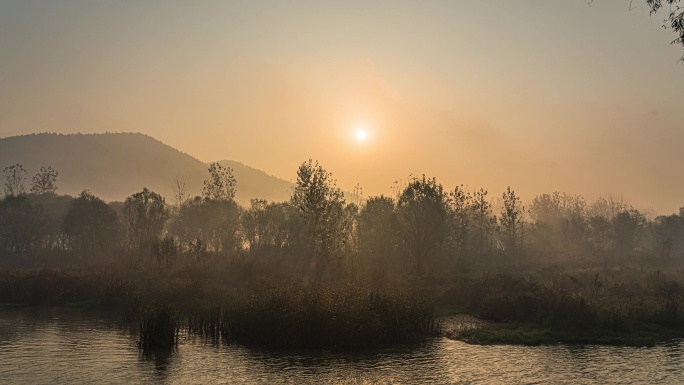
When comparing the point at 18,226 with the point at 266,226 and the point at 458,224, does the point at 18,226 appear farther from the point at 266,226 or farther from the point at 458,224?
the point at 458,224

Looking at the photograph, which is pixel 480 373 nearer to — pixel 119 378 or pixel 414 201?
pixel 119 378

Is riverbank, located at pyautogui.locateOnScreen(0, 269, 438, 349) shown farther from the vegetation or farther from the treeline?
the treeline

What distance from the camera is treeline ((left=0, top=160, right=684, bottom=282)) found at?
65000mm

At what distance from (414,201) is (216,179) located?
61.6 m

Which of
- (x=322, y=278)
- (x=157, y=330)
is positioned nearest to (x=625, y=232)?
(x=322, y=278)

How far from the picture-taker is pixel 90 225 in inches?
4299

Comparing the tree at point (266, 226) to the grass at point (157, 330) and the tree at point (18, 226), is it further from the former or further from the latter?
the grass at point (157, 330)

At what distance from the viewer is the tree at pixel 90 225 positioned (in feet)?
349

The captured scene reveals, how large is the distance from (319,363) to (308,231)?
31.5 m

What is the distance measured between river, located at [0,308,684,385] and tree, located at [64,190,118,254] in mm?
74748

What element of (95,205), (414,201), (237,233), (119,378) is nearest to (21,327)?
(119,378)

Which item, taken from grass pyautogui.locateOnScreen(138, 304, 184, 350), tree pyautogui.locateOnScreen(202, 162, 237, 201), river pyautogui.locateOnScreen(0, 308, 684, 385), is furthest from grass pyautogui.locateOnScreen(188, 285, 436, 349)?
tree pyautogui.locateOnScreen(202, 162, 237, 201)

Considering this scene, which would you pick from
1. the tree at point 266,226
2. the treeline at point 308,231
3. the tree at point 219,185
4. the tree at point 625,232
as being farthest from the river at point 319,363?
the tree at point 625,232

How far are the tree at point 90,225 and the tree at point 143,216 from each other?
14.6 ft
